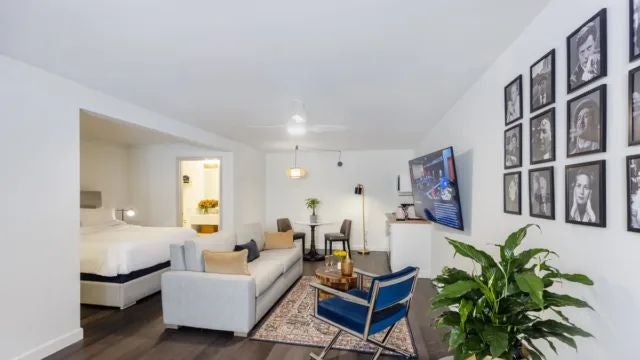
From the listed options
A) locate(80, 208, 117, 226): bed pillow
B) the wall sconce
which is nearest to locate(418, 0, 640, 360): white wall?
locate(80, 208, 117, 226): bed pillow

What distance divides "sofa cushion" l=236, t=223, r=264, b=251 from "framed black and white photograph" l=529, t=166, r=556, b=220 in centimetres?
359

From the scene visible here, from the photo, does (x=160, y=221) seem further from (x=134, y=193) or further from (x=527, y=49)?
(x=527, y=49)

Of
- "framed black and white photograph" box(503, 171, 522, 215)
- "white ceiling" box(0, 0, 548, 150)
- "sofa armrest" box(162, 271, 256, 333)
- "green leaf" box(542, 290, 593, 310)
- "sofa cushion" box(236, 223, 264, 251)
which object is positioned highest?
"white ceiling" box(0, 0, 548, 150)

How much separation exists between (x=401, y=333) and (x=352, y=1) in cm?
298

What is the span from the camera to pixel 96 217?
5820mm

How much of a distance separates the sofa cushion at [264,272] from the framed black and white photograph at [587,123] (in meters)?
2.86

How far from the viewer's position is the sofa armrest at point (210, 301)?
3049mm

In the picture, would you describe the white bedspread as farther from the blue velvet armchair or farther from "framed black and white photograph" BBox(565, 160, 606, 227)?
"framed black and white photograph" BBox(565, 160, 606, 227)

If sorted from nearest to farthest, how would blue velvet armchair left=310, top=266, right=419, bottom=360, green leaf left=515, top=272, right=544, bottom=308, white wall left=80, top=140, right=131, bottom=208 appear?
green leaf left=515, top=272, right=544, bottom=308 → blue velvet armchair left=310, top=266, right=419, bottom=360 → white wall left=80, top=140, right=131, bottom=208

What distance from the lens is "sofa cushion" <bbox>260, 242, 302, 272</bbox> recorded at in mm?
4230

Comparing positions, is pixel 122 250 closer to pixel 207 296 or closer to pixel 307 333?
pixel 207 296

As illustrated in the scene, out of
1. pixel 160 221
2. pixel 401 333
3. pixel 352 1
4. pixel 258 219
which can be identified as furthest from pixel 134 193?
pixel 352 1

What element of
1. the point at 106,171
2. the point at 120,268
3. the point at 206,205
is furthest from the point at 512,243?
the point at 206,205

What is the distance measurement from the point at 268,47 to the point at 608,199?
2073 millimetres
